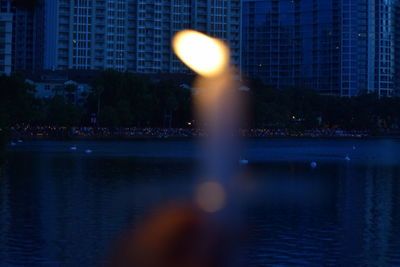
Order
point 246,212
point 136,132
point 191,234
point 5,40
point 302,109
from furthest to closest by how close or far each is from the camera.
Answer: point 302,109 < point 136,132 < point 5,40 < point 246,212 < point 191,234

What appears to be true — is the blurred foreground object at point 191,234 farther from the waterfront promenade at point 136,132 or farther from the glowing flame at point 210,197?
the waterfront promenade at point 136,132

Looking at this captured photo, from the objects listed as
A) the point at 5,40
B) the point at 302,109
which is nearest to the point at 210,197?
the point at 5,40

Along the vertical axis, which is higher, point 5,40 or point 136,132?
point 5,40

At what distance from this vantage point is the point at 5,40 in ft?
423

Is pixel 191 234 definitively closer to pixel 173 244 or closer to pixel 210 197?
pixel 173 244

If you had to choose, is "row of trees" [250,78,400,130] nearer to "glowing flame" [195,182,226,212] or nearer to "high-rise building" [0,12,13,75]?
"high-rise building" [0,12,13,75]

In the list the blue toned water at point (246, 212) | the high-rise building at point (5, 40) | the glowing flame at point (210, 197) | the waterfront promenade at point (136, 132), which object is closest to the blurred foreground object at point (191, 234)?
the glowing flame at point (210, 197)

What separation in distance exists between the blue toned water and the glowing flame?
1009mm

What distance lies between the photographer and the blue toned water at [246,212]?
23.1 meters

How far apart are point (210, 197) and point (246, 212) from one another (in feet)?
21.7

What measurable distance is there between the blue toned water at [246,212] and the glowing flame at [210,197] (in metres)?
1.01

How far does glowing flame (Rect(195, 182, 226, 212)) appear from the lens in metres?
35.1

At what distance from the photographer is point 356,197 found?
40.0 metres

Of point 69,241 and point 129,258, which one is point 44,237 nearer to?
point 69,241
